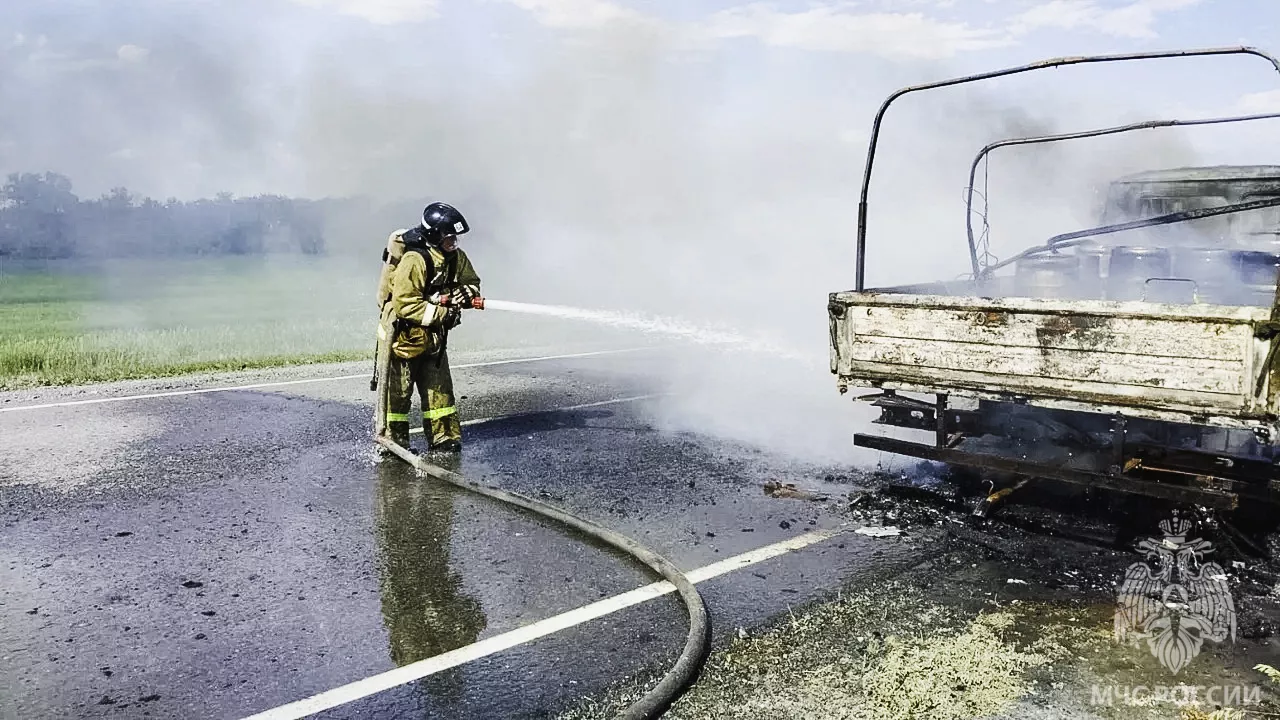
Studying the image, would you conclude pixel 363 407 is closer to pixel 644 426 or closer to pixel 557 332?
pixel 644 426

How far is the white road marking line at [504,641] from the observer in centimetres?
318

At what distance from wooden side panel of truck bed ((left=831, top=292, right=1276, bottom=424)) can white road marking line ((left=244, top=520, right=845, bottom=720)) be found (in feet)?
3.95

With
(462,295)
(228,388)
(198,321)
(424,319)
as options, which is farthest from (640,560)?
(198,321)

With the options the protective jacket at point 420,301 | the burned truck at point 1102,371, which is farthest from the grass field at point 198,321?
the burned truck at point 1102,371

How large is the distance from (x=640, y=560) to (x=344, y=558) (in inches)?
60.7

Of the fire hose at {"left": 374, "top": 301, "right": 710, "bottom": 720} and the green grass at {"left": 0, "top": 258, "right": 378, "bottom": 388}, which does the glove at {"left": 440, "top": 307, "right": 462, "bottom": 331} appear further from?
the green grass at {"left": 0, "top": 258, "right": 378, "bottom": 388}

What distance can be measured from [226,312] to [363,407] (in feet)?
61.8

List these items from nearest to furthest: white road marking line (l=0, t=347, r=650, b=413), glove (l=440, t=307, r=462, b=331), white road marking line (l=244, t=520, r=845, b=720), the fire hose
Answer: the fire hose → white road marking line (l=244, t=520, r=845, b=720) → glove (l=440, t=307, r=462, b=331) → white road marking line (l=0, t=347, r=650, b=413)

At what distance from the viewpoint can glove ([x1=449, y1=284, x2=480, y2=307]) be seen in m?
6.82

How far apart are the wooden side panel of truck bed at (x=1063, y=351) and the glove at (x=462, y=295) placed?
113 inches

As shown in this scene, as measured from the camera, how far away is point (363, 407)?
28.5 feet

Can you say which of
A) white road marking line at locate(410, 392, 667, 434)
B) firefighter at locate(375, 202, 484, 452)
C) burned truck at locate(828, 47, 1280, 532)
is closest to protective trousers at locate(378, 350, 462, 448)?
firefighter at locate(375, 202, 484, 452)

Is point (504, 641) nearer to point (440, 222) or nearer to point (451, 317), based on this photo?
point (451, 317)

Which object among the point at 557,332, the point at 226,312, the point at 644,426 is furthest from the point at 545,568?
the point at 226,312
